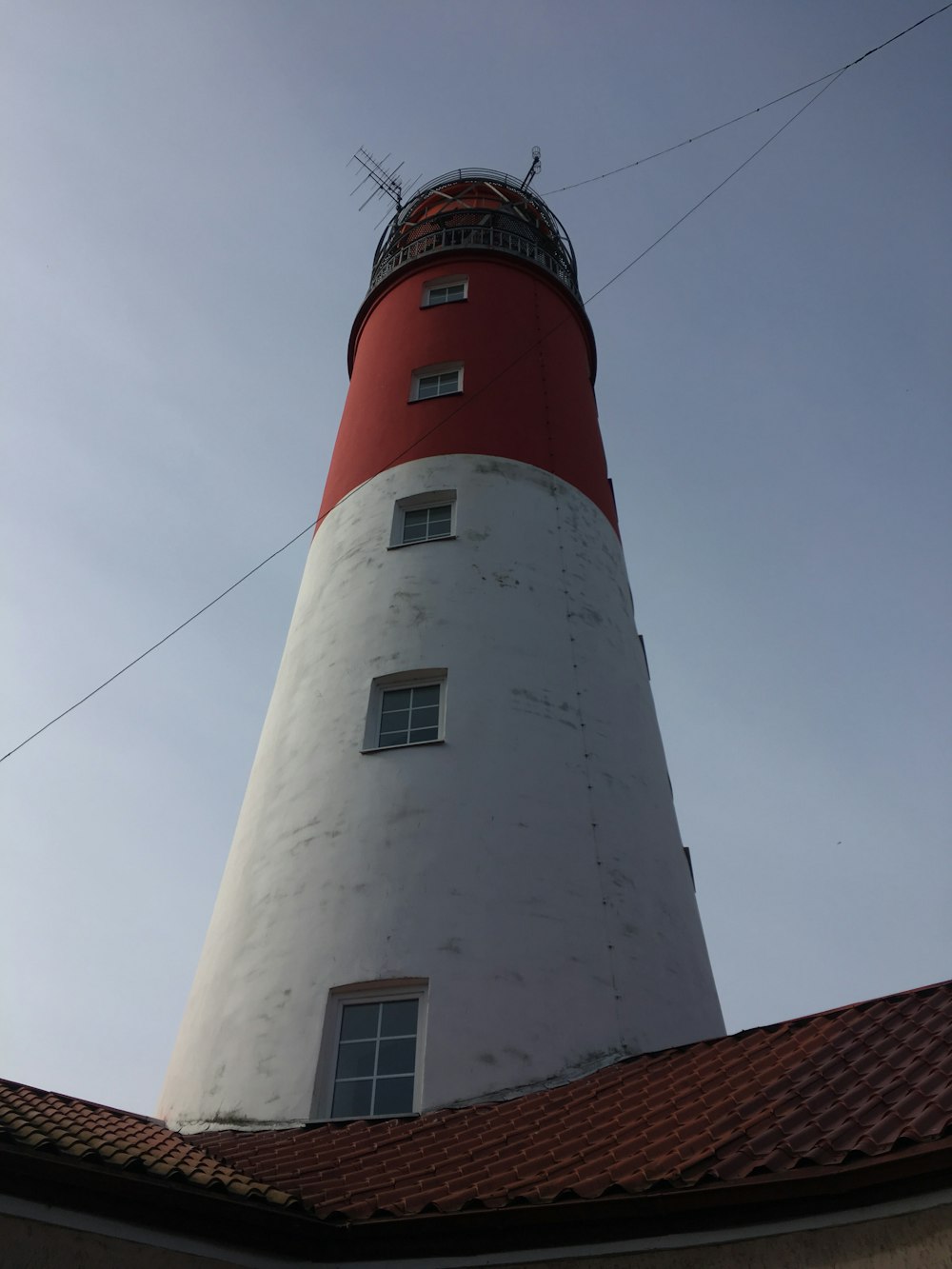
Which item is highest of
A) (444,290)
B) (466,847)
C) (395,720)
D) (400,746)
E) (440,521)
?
(444,290)

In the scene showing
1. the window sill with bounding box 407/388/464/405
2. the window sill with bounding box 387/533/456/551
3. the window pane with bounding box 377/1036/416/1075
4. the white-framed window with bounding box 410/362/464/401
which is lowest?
the window pane with bounding box 377/1036/416/1075

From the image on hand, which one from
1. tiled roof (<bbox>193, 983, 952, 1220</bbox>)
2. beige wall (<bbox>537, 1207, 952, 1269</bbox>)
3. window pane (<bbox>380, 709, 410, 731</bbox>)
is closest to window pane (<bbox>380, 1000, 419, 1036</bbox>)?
tiled roof (<bbox>193, 983, 952, 1220</bbox>)

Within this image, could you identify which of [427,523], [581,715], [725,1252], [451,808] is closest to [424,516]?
[427,523]

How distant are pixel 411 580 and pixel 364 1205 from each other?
7.69 meters

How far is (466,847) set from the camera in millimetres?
9922

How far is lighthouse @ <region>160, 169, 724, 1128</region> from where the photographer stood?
29.2 feet

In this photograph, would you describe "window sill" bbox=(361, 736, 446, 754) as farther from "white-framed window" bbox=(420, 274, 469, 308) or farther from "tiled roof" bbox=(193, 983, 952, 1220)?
"white-framed window" bbox=(420, 274, 469, 308)

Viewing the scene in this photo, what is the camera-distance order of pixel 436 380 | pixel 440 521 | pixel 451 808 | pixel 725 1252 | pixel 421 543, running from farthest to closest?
1. pixel 436 380
2. pixel 440 521
3. pixel 421 543
4. pixel 451 808
5. pixel 725 1252

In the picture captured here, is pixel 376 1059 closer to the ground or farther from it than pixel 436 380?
closer to the ground

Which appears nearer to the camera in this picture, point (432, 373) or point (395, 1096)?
point (395, 1096)

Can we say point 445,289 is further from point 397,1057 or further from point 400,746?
point 397,1057

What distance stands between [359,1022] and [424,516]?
23.5ft

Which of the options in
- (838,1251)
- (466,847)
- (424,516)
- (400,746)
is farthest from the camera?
(424,516)

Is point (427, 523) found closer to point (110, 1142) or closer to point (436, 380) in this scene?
point (436, 380)
